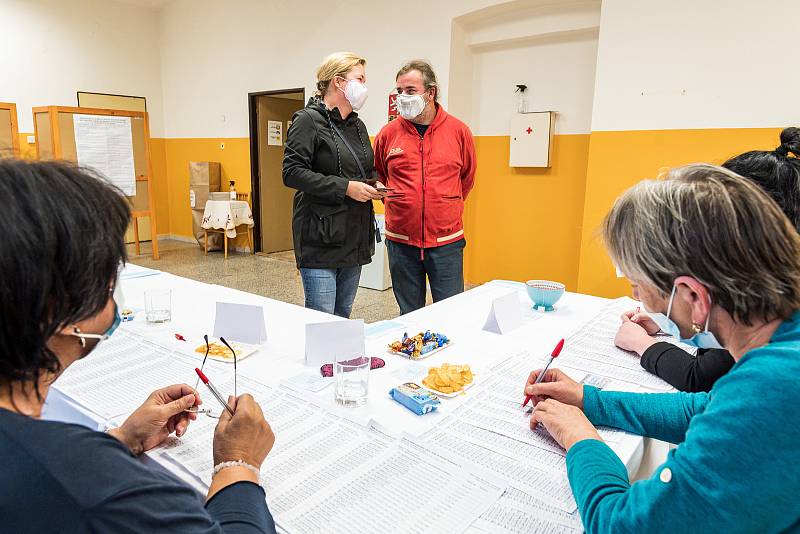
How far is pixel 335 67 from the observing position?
2152mm

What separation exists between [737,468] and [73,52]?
757 centimetres

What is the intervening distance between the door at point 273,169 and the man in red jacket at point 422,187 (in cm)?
399

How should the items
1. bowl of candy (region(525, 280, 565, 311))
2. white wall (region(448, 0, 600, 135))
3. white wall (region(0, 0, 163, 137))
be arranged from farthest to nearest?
white wall (region(0, 0, 163, 137)), white wall (region(448, 0, 600, 135)), bowl of candy (region(525, 280, 565, 311))

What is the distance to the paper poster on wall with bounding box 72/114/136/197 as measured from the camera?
17.5 ft

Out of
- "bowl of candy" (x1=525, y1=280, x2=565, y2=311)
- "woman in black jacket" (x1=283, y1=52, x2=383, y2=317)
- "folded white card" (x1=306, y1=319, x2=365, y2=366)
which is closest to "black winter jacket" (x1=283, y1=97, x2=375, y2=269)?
"woman in black jacket" (x1=283, y1=52, x2=383, y2=317)

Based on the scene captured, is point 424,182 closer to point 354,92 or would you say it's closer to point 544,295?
point 354,92

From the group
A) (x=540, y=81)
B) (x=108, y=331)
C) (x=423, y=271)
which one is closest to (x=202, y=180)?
(x=540, y=81)

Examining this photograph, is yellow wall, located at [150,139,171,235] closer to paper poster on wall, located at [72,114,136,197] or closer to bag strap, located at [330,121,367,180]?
paper poster on wall, located at [72,114,136,197]

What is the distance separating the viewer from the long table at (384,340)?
1073mm

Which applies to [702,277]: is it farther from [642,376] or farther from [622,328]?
[622,328]

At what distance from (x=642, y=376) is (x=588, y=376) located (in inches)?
5.6

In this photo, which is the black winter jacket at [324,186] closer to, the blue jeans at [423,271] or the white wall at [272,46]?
the blue jeans at [423,271]

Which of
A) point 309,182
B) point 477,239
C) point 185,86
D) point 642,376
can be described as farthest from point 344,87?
point 185,86

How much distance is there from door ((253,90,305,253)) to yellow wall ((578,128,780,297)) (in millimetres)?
3744
